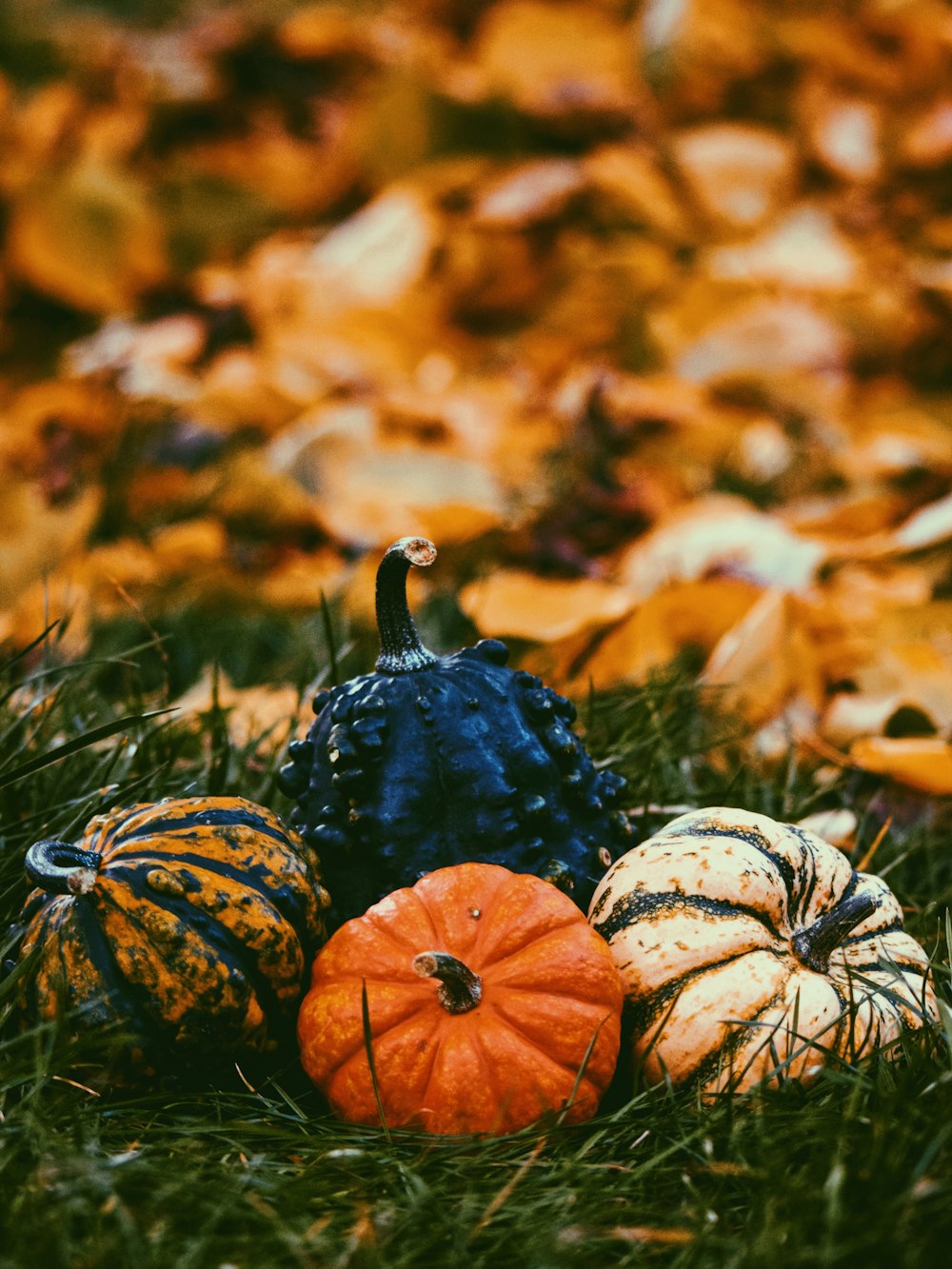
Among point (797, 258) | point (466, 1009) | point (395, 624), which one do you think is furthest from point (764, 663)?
point (797, 258)

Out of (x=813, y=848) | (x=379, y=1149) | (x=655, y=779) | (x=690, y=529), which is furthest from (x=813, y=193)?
(x=379, y=1149)

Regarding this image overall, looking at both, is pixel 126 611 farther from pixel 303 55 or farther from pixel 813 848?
pixel 303 55

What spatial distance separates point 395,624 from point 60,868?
63 centimetres

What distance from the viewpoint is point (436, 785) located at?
6.36ft

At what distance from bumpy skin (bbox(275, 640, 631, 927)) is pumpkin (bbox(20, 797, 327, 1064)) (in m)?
0.14

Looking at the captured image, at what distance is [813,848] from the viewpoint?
6.40ft

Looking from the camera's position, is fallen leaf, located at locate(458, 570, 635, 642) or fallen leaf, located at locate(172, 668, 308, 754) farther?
fallen leaf, located at locate(458, 570, 635, 642)

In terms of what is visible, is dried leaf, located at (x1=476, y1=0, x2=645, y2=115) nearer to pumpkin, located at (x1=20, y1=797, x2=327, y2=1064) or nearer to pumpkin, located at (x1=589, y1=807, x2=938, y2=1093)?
pumpkin, located at (x1=589, y1=807, x2=938, y2=1093)

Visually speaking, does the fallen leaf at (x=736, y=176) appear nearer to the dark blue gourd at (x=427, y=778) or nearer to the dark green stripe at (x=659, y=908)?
the dark blue gourd at (x=427, y=778)

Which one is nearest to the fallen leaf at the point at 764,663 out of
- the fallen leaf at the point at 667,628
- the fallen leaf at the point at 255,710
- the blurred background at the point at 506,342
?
the blurred background at the point at 506,342

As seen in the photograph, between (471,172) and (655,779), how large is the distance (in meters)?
4.66

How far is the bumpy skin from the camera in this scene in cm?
192

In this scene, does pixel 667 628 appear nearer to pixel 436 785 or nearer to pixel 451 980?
pixel 436 785

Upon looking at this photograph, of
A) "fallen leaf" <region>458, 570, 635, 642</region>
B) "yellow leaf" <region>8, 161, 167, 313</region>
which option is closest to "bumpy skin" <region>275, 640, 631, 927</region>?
"fallen leaf" <region>458, 570, 635, 642</region>
